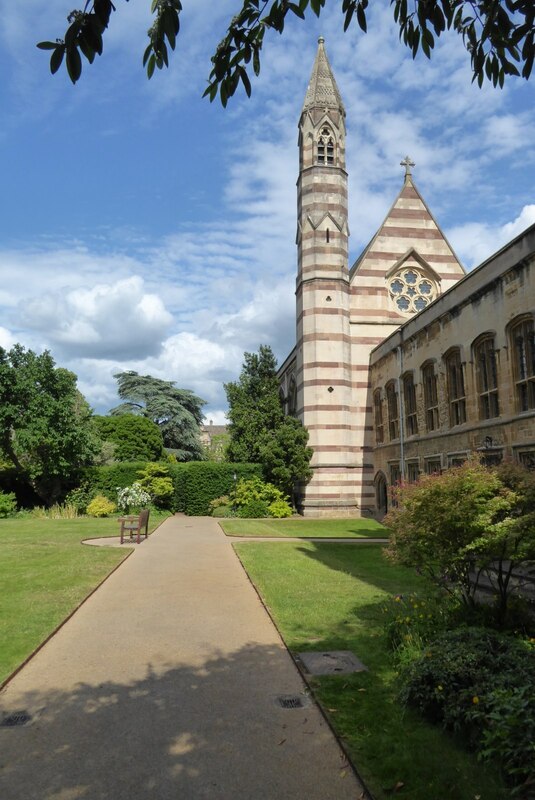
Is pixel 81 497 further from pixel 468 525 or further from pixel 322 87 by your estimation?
pixel 468 525

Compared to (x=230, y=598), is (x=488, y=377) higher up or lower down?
higher up

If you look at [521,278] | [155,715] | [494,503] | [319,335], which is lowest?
[155,715]

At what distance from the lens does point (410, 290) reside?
34.6 metres

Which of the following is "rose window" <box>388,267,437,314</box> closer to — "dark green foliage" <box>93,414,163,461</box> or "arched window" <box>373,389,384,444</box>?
"arched window" <box>373,389,384,444</box>

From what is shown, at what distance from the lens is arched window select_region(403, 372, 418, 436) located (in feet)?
87.5

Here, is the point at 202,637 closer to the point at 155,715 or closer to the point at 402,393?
the point at 155,715

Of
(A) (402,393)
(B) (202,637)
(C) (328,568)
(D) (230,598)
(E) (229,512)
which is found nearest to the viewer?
(B) (202,637)

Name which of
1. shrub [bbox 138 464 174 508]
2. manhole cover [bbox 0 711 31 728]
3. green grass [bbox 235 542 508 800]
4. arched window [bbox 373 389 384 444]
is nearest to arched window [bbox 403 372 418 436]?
arched window [bbox 373 389 384 444]

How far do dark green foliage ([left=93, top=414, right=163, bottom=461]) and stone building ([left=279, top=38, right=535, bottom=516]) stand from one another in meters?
13.2

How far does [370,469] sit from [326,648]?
25.3m

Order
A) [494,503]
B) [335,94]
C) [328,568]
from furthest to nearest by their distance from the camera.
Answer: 1. [335,94]
2. [328,568]
3. [494,503]

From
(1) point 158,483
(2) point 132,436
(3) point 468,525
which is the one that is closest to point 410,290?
(1) point 158,483

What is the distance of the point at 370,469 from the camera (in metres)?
32.3

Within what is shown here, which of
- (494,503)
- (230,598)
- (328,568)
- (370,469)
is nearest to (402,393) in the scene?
(370,469)
